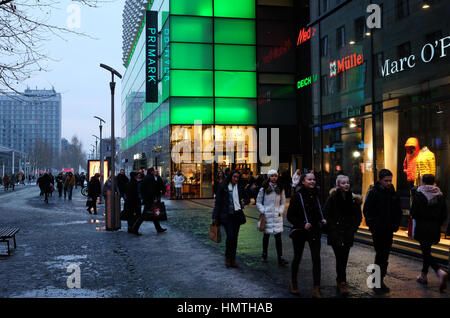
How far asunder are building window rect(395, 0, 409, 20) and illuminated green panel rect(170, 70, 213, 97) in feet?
59.8

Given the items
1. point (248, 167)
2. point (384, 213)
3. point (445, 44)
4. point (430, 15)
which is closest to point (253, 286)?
point (384, 213)

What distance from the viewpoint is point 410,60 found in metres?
11.5

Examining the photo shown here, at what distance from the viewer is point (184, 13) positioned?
29.3 m

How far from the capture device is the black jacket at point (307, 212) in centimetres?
617

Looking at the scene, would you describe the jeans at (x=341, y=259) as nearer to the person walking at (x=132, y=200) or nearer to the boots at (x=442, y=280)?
the boots at (x=442, y=280)

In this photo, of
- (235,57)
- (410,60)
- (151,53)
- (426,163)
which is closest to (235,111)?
(235,57)

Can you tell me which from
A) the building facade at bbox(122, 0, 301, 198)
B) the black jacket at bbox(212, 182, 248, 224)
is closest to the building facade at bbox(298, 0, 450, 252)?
the black jacket at bbox(212, 182, 248, 224)

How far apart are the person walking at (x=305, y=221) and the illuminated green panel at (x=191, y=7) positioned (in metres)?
25.4

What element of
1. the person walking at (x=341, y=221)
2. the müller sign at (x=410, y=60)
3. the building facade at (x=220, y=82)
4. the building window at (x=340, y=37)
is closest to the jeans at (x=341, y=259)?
the person walking at (x=341, y=221)

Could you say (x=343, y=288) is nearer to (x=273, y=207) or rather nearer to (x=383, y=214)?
(x=383, y=214)

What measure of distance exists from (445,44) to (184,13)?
2172 centimetres

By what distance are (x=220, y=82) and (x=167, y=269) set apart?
22837 millimetres

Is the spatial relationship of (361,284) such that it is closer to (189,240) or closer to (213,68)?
(189,240)

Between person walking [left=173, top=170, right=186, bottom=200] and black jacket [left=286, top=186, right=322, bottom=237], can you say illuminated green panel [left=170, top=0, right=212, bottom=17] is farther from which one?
black jacket [left=286, top=186, right=322, bottom=237]
